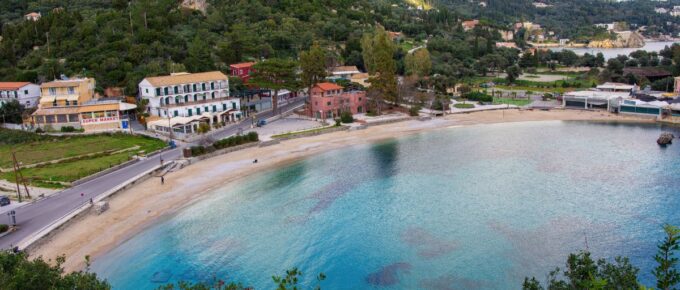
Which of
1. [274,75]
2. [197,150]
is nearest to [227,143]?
[197,150]

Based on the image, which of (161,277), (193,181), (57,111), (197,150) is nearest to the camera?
(161,277)

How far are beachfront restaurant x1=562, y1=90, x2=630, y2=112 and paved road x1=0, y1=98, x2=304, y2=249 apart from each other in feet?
155

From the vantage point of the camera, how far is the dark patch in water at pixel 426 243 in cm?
2595

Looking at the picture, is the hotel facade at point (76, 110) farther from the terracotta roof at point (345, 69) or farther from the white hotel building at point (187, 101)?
the terracotta roof at point (345, 69)

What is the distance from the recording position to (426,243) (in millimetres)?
27094

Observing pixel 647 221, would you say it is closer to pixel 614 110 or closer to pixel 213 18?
pixel 614 110

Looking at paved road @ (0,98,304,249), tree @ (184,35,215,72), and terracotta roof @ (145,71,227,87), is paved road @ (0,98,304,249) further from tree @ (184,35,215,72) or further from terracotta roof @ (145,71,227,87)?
tree @ (184,35,215,72)

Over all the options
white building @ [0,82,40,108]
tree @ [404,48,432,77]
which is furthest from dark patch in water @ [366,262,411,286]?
tree @ [404,48,432,77]

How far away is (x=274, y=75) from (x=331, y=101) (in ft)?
22.8

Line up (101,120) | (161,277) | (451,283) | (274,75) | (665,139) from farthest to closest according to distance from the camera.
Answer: (274,75), (101,120), (665,139), (161,277), (451,283)

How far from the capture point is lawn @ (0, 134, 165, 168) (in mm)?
41566

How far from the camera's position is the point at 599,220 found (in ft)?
96.2

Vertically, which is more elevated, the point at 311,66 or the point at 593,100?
the point at 311,66

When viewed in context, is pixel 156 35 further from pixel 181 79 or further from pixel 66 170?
pixel 66 170
